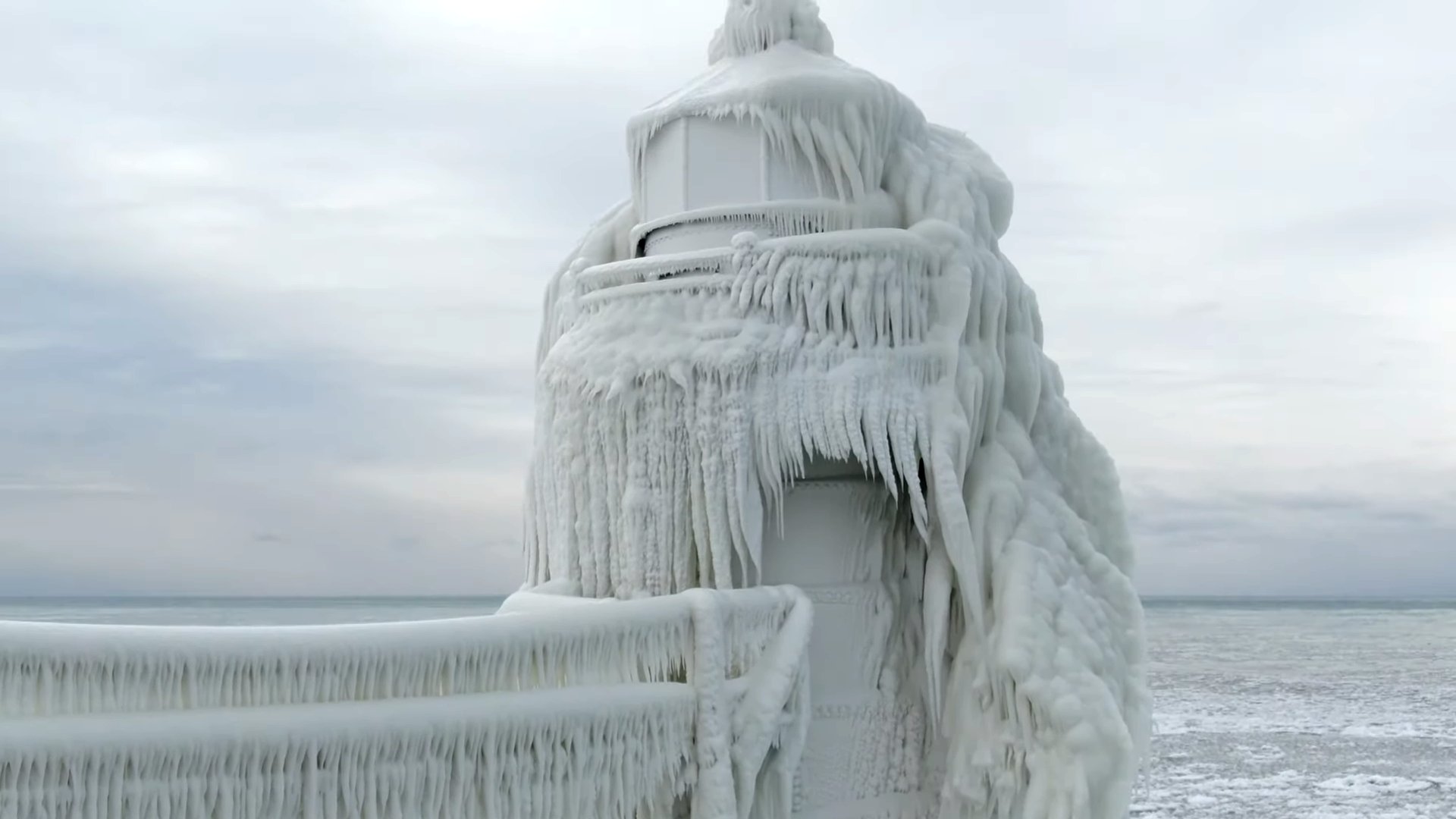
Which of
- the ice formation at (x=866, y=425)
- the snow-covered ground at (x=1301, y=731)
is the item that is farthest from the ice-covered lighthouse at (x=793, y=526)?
the snow-covered ground at (x=1301, y=731)

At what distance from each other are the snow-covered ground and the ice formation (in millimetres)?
2450

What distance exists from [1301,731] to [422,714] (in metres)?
24.5

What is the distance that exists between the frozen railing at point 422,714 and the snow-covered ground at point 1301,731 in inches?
182

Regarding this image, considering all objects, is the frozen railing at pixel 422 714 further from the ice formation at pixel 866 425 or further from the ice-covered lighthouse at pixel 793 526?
the ice formation at pixel 866 425

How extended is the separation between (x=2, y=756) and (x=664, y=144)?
6980 mm

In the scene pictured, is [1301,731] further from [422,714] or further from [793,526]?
[422,714]

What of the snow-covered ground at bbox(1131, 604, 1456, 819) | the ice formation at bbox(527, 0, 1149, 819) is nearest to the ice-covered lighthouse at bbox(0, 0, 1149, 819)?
the ice formation at bbox(527, 0, 1149, 819)

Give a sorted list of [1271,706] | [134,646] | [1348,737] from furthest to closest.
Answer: [1271,706]
[1348,737]
[134,646]

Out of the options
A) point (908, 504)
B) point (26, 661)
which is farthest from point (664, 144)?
point (26, 661)

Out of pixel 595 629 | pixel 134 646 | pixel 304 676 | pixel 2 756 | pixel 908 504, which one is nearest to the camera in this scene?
pixel 2 756

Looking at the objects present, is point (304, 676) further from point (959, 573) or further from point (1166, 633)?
point (1166, 633)

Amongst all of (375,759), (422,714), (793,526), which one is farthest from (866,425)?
(375,759)

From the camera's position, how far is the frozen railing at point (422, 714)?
6.73m

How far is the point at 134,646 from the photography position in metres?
7.01
